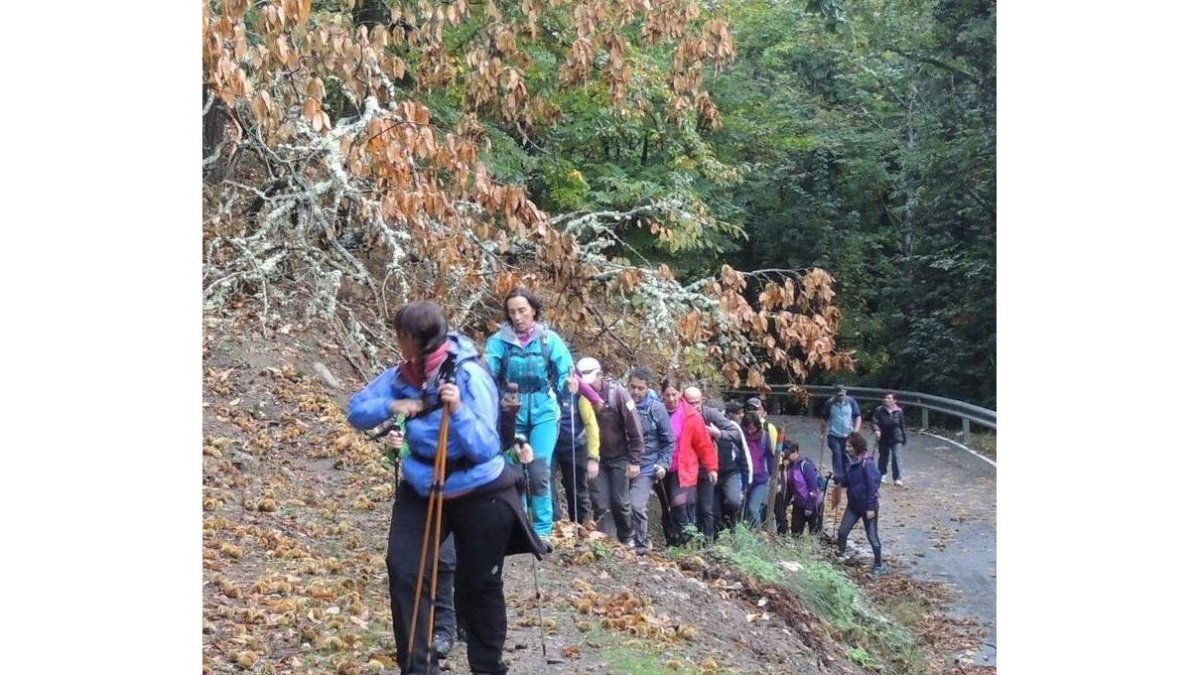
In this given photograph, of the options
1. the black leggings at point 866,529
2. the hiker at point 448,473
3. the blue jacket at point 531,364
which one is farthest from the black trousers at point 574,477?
the hiker at point 448,473

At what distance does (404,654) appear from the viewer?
455 cm

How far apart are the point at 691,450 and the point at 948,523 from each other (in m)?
3.95

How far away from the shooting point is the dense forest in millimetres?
7453

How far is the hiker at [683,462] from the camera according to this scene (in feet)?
29.8

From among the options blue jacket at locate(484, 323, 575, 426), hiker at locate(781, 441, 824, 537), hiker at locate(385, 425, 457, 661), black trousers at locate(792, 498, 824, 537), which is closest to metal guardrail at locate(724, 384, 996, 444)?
hiker at locate(781, 441, 824, 537)

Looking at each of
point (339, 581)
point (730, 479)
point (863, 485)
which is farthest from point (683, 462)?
point (339, 581)

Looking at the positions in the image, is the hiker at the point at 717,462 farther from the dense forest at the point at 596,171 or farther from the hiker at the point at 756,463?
the dense forest at the point at 596,171

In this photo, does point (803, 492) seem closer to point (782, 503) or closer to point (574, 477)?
point (782, 503)

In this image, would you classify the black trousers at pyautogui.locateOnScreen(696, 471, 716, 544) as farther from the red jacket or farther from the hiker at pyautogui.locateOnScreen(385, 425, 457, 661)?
the hiker at pyautogui.locateOnScreen(385, 425, 457, 661)

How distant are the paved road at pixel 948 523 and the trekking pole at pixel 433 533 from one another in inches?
200

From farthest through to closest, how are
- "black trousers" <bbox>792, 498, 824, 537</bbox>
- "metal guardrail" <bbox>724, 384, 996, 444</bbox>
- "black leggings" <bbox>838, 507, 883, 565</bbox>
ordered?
"metal guardrail" <bbox>724, 384, 996, 444</bbox> < "black trousers" <bbox>792, 498, 824, 537</bbox> < "black leggings" <bbox>838, 507, 883, 565</bbox>

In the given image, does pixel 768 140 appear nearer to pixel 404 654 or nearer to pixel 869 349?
pixel 869 349

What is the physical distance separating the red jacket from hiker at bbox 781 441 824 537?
213cm

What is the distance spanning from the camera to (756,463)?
32.8 feet
